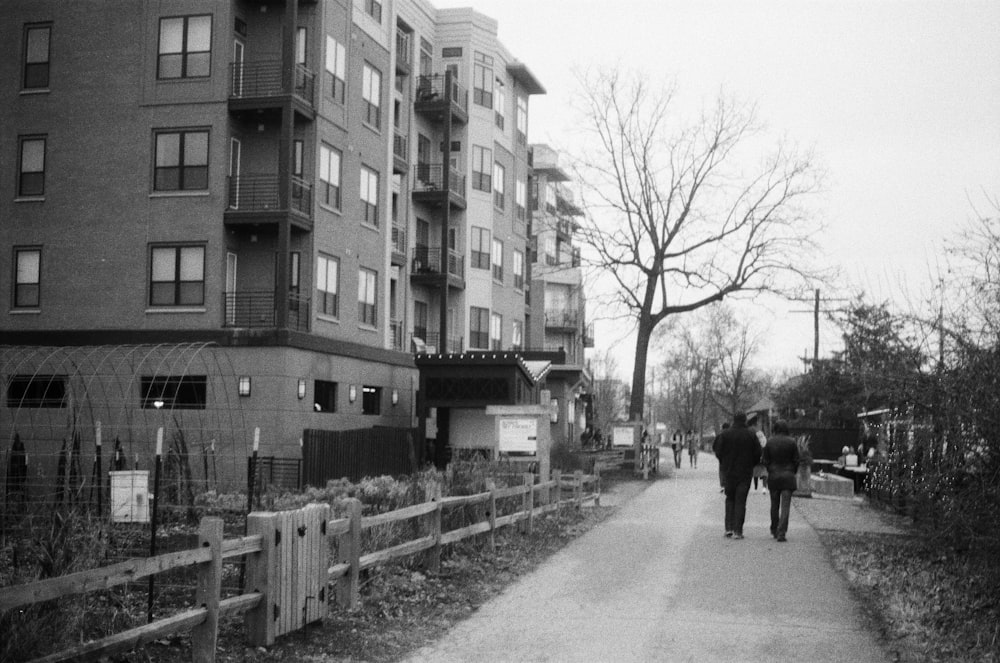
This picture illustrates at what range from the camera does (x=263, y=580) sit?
9.35 meters

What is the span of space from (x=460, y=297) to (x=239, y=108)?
1963cm

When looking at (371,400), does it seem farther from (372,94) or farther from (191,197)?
(372,94)

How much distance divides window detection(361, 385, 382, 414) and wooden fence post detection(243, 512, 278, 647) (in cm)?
2710

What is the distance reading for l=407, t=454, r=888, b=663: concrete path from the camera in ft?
32.8

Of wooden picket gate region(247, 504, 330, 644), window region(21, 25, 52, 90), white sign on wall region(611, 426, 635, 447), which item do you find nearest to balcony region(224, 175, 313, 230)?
window region(21, 25, 52, 90)

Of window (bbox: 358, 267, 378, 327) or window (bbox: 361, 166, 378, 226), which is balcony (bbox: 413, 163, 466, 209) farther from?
window (bbox: 358, 267, 378, 327)

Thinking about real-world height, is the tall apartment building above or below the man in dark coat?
above

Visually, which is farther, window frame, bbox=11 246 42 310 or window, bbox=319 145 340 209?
window, bbox=319 145 340 209

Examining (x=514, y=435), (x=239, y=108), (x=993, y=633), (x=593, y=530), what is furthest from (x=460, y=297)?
(x=993, y=633)

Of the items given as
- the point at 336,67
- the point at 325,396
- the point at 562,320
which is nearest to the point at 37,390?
the point at 325,396

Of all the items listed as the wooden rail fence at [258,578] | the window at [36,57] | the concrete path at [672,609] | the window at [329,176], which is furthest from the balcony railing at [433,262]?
the wooden rail fence at [258,578]

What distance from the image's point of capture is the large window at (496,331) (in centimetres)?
5169

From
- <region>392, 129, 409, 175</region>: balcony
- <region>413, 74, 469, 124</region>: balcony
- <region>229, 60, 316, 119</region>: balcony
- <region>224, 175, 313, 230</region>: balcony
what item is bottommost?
<region>224, 175, 313, 230</region>: balcony

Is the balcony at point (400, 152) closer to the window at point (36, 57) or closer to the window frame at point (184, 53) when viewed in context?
the window frame at point (184, 53)
